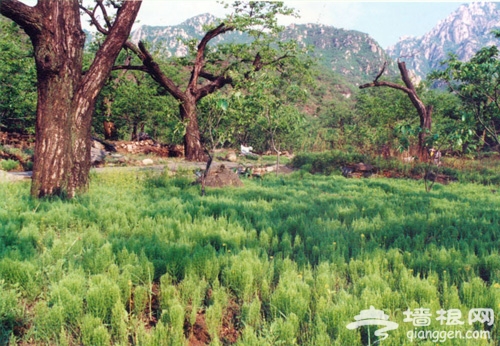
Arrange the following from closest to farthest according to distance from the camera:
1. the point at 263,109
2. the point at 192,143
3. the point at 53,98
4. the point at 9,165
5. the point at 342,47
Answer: the point at 53,98, the point at 9,165, the point at 263,109, the point at 192,143, the point at 342,47

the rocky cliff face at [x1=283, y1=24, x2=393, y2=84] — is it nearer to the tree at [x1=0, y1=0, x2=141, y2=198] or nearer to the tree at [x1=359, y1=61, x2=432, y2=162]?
the tree at [x1=359, y1=61, x2=432, y2=162]

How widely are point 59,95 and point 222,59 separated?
35.3 feet

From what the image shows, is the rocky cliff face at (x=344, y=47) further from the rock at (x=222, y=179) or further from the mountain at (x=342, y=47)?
the rock at (x=222, y=179)

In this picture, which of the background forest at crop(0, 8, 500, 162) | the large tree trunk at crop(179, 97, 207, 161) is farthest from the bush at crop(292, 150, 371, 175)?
the large tree trunk at crop(179, 97, 207, 161)

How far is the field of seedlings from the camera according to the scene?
2.18m

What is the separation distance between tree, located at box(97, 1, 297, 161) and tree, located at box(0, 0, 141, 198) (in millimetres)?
6960

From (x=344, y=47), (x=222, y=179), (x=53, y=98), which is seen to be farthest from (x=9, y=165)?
(x=344, y=47)

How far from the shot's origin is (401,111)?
60.1 feet

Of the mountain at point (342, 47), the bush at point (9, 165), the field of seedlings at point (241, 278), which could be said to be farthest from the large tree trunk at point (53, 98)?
the mountain at point (342, 47)

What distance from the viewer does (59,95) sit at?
5508mm

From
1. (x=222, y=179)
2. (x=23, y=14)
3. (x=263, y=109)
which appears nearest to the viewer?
(x=23, y=14)

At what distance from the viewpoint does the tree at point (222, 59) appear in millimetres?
13172

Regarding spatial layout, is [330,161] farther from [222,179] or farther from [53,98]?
[53,98]

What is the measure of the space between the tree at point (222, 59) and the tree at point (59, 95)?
696 cm
